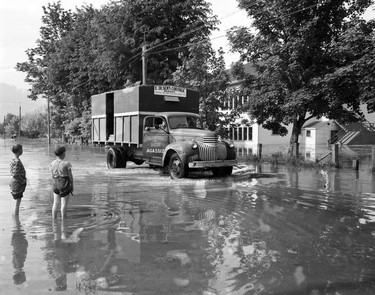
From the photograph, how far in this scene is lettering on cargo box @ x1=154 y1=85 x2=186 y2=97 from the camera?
16.2 m

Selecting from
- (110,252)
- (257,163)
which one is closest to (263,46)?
(257,163)

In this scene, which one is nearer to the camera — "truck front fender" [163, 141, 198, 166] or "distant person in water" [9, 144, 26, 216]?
"distant person in water" [9, 144, 26, 216]

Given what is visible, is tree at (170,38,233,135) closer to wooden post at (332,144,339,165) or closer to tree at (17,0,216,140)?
tree at (17,0,216,140)

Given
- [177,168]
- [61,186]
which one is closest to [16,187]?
[61,186]

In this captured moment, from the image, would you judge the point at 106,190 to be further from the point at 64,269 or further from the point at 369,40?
the point at 369,40

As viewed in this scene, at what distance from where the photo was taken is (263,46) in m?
19.1

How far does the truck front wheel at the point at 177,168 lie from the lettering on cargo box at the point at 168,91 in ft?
11.0

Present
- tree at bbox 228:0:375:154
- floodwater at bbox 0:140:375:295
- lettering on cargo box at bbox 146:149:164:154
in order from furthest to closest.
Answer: tree at bbox 228:0:375:154 → lettering on cargo box at bbox 146:149:164:154 → floodwater at bbox 0:140:375:295

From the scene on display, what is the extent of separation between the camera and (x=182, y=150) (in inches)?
535

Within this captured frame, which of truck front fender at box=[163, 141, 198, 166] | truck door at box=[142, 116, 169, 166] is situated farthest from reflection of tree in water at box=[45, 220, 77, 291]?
truck door at box=[142, 116, 169, 166]

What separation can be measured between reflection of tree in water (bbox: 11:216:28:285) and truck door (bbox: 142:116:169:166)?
8.21 meters

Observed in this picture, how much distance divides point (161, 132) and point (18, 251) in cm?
993

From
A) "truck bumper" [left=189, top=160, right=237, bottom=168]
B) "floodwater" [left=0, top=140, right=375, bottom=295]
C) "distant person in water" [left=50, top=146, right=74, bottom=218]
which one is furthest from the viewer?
"truck bumper" [left=189, top=160, right=237, bottom=168]

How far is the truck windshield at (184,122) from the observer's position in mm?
15000
